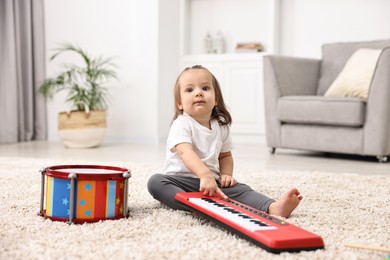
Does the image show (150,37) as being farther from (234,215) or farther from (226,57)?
(234,215)

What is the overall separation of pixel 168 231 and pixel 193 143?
0.43 meters

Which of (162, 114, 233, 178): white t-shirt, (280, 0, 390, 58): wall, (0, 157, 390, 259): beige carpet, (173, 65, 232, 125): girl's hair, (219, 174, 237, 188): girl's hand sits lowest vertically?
(0, 157, 390, 259): beige carpet

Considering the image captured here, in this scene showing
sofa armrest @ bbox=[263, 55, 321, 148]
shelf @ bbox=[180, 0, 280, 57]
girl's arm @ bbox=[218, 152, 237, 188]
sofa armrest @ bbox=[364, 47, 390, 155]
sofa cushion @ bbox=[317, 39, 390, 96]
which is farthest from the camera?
shelf @ bbox=[180, 0, 280, 57]

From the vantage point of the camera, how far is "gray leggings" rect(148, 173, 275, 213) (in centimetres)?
154

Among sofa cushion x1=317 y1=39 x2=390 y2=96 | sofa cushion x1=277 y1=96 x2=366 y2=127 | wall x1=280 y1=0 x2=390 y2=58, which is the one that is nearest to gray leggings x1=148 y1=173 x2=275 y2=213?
sofa cushion x1=277 y1=96 x2=366 y2=127

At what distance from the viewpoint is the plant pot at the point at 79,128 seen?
13.7 feet

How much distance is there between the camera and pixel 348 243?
1.16m

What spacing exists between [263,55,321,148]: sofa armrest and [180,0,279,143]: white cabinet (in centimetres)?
88

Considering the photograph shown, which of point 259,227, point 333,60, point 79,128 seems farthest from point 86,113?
point 259,227

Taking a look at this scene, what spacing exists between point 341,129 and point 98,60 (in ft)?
7.45

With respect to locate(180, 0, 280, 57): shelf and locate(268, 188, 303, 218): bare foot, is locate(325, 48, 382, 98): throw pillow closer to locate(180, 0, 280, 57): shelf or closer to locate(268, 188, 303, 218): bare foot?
locate(180, 0, 280, 57): shelf

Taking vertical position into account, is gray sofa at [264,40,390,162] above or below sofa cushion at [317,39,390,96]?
below

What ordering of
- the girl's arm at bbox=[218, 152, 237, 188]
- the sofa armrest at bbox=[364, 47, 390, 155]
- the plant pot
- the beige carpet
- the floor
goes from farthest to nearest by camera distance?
1. the plant pot
2. the sofa armrest at bbox=[364, 47, 390, 155]
3. the floor
4. the girl's arm at bbox=[218, 152, 237, 188]
5. the beige carpet

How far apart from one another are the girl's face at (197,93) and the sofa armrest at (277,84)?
84.1 inches
